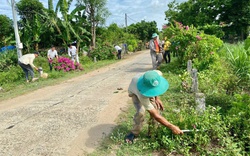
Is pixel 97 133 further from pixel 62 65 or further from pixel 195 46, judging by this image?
pixel 62 65

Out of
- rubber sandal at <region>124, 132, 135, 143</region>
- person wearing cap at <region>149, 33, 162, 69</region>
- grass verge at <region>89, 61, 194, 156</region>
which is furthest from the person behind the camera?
person wearing cap at <region>149, 33, 162, 69</region>

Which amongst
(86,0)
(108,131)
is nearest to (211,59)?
(108,131)

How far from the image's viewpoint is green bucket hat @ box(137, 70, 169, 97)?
2811 millimetres

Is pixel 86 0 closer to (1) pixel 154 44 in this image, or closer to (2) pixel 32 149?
(1) pixel 154 44

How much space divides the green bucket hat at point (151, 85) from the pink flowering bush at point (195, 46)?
4.98m

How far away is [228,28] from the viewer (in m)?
21.0

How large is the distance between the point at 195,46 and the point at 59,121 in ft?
17.7

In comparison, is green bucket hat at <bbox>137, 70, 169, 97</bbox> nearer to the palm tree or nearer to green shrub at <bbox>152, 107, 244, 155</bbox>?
green shrub at <bbox>152, 107, 244, 155</bbox>

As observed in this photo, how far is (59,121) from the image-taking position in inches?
185

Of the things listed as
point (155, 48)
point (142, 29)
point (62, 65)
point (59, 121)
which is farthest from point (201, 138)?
point (142, 29)

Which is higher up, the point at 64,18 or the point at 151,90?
the point at 64,18

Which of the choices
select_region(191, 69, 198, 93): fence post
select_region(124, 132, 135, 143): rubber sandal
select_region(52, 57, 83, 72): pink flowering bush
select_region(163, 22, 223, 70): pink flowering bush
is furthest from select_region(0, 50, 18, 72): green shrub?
select_region(124, 132, 135, 143): rubber sandal

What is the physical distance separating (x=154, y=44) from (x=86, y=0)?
1188 cm

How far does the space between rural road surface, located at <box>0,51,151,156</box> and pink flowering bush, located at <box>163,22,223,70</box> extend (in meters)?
2.67
